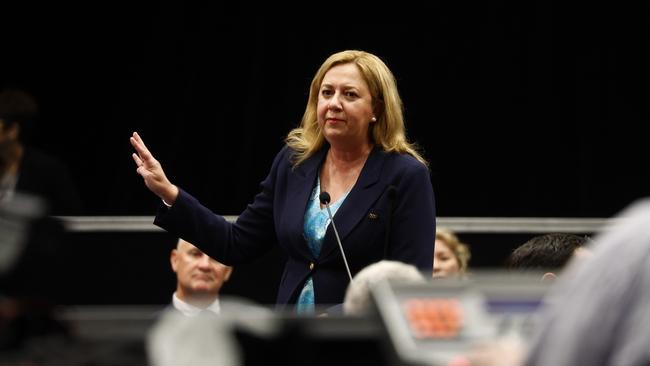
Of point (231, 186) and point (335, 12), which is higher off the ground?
point (335, 12)

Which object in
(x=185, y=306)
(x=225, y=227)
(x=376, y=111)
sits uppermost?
(x=376, y=111)

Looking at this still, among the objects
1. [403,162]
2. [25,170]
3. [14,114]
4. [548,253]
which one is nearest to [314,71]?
[14,114]

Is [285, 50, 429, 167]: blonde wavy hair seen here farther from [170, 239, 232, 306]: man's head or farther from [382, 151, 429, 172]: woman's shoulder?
[170, 239, 232, 306]: man's head

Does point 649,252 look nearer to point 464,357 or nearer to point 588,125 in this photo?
point 464,357

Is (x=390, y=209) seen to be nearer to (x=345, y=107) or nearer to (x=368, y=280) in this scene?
(x=345, y=107)

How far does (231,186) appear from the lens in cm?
614

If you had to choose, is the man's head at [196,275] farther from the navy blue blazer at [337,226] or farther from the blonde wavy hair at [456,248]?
the navy blue blazer at [337,226]

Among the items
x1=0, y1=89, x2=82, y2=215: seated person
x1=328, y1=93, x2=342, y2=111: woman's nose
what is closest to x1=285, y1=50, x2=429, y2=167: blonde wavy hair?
x1=328, y1=93, x2=342, y2=111: woman's nose

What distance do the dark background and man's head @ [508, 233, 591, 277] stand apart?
294 cm

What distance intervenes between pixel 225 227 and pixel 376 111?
23.4 inches

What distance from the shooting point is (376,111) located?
3.70 meters

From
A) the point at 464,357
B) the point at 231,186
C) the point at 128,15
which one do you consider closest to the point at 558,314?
the point at 464,357

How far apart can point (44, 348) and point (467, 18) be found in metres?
4.99

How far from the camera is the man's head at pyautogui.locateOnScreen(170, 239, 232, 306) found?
15.6 ft
